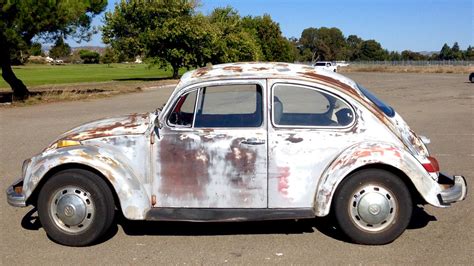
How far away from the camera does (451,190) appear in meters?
4.66

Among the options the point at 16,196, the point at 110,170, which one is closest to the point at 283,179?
the point at 110,170

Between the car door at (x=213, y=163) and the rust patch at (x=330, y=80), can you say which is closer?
the car door at (x=213, y=163)

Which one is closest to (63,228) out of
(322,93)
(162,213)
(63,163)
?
(63,163)

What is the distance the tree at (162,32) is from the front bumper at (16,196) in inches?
1407

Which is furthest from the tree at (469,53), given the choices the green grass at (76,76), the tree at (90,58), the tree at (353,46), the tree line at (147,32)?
the tree at (90,58)

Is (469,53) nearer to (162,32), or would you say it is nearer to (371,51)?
(371,51)

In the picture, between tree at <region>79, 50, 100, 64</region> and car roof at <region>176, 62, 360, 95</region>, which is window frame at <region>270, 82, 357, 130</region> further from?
tree at <region>79, 50, 100, 64</region>

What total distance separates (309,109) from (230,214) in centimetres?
127

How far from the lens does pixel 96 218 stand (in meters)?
4.62

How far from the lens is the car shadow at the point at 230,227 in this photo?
5.03 m

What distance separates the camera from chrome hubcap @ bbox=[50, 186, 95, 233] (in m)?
4.58

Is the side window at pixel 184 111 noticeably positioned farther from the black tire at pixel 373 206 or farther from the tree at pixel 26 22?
the tree at pixel 26 22

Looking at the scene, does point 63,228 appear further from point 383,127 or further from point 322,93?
point 383,127

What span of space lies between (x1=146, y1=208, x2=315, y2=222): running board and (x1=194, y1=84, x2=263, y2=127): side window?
31.3 inches
